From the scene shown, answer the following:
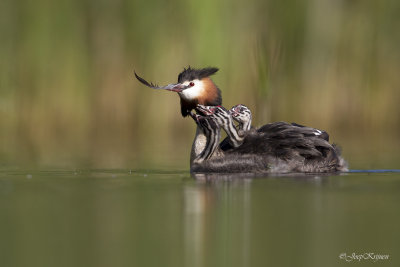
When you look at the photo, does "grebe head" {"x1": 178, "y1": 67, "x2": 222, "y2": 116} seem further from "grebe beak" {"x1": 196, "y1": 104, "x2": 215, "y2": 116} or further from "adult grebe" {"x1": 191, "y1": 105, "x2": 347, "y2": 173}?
"adult grebe" {"x1": 191, "y1": 105, "x2": 347, "y2": 173}

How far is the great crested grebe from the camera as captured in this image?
7891 millimetres

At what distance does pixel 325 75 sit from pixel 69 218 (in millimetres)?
7507

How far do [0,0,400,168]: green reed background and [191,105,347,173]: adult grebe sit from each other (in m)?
3.04

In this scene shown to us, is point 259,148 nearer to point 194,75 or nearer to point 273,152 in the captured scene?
point 273,152

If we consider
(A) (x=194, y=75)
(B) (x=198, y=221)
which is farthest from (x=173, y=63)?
(B) (x=198, y=221)

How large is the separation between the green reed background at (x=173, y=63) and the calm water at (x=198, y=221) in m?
4.29

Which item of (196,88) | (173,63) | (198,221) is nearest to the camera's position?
(198,221)

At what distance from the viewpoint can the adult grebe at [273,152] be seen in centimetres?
789

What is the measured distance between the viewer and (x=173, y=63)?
466 inches

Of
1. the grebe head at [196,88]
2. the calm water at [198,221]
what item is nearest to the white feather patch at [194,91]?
the grebe head at [196,88]

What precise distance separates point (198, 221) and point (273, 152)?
3044mm

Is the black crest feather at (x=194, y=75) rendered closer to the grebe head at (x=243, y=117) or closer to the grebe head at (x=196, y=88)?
the grebe head at (x=196, y=88)

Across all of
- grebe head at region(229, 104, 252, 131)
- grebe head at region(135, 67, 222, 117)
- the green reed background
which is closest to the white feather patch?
grebe head at region(135, 67, 222, 117)

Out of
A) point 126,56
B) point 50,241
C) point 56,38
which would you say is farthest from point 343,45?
point 50,241
